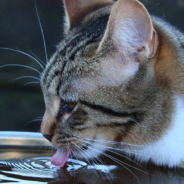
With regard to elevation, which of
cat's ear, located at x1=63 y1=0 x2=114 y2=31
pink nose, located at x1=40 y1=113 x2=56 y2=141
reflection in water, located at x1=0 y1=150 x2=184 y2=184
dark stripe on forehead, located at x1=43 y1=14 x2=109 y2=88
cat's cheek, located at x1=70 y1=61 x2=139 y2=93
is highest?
cat's ear, located at x1=63 y1=0 x2=114 y2=31

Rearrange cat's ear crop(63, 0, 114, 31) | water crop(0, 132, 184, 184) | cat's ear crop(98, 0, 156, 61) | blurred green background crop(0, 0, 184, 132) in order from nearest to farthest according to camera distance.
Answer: cat's ear crop(98, 0, 156, 61), water crop(0, 132, 184, 184), cat's ear crop(63, 0, 114, 31), blurred green background crop(0, 0, 184, 132)

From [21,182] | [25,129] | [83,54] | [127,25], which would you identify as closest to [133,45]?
[127,25]

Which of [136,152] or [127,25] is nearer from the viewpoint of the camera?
[127,25]

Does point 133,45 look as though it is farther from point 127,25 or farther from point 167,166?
point 167,166

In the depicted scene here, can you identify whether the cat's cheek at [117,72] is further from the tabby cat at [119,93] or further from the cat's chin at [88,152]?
the cat's chin at [88,152]

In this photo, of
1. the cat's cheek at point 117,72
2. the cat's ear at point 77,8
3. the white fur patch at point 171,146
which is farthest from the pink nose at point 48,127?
the cat's ear at point 77,8

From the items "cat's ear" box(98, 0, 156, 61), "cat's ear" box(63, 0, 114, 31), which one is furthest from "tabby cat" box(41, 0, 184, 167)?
"cat's ear" box(63, 0, 114, 31)

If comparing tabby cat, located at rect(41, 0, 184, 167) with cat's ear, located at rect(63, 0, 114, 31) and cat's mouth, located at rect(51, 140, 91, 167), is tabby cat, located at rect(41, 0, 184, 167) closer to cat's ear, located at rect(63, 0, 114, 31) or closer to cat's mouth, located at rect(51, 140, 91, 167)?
cat's mouth, located at rect(51, 140, 91, 167)
